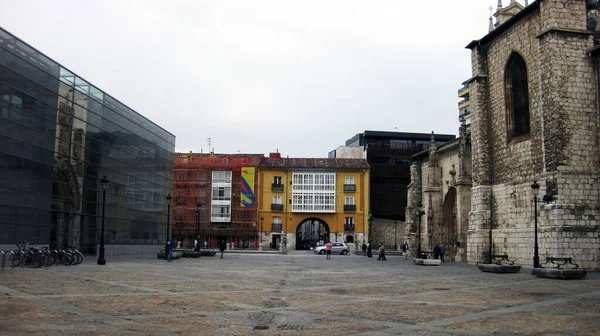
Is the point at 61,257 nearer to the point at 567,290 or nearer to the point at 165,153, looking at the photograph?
the point at 567,290

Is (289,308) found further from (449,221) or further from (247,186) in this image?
(247,186)

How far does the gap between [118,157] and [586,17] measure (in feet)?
105

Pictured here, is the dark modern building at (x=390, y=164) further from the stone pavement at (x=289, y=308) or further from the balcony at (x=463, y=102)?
the stone pavement at (x=289, y=308)

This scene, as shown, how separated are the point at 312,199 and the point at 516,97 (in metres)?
49.4

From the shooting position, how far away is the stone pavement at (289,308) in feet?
29.0

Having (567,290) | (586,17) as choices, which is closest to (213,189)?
(586,17)

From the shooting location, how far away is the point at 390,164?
82188mm

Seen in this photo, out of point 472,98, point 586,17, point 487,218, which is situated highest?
point 586,17

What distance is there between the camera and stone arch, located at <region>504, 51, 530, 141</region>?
98.1 ft

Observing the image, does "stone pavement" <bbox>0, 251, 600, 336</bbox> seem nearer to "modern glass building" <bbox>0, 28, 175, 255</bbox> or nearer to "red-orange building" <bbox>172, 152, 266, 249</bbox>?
"modern glass building" <bbox>0, 28, 175, 255</bbox>

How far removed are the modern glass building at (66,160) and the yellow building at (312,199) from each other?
29566 millimetres

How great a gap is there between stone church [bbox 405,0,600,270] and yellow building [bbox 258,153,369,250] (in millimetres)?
40070

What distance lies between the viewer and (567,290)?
15727 mm

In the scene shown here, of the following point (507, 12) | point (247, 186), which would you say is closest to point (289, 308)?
point (507, 12)
